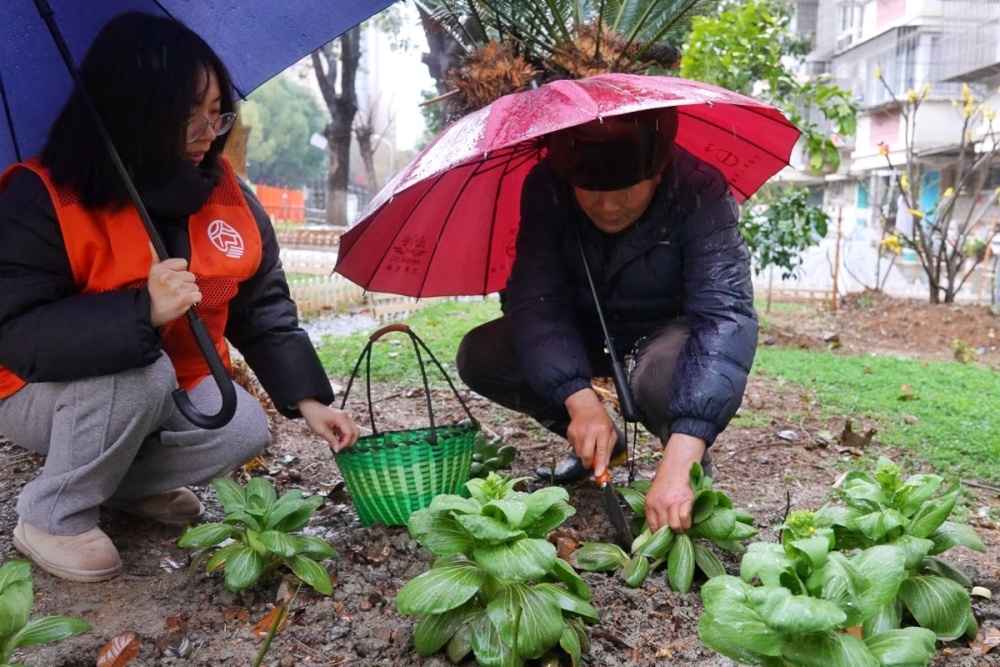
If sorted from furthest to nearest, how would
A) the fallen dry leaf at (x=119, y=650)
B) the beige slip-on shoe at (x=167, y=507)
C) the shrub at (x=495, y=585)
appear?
the beige slip-on shoe at (x=167, y=507) < the fallen dry leaf at (x=119, y=650) < the shrub at (x=495, y=585)

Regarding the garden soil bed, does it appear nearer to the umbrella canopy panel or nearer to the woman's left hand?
the woman's left hand

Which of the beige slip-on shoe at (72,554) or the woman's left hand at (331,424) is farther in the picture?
the woman's left hand at (331,424)

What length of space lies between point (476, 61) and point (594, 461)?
142 cm

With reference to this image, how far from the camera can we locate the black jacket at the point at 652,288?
7.69 feet

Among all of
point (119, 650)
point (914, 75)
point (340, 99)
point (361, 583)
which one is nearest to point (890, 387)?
point (361, 583)

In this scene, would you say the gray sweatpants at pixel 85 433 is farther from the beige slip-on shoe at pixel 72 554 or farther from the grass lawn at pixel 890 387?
the grass lawn at pixel 890 387

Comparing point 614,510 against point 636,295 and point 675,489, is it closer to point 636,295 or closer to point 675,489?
point 675,489

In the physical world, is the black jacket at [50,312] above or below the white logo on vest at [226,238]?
below

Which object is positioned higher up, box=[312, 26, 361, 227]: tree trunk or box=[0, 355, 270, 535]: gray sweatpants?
box=[312, 26, 361, 227]: tree trunk

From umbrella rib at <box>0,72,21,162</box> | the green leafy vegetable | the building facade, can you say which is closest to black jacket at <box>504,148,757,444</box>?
the green leafy vegetable

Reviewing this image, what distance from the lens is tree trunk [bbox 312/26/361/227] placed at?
66.4 ft

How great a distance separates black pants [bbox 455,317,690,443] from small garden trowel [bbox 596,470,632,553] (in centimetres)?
40

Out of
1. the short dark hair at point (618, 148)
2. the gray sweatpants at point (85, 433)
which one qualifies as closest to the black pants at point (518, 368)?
the short dark hair at point (618, 148)

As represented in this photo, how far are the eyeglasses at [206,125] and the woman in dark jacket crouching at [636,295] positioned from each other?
918 millimetres
